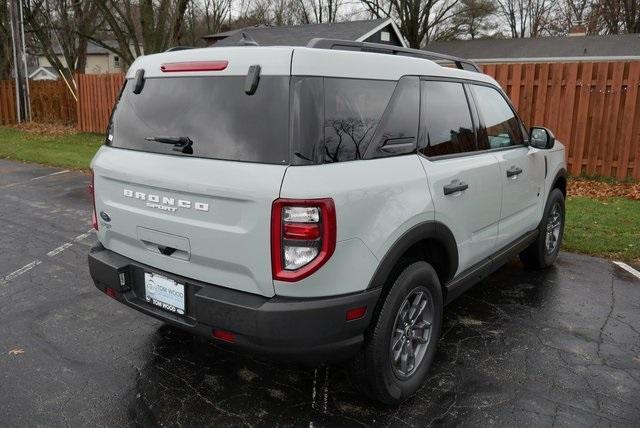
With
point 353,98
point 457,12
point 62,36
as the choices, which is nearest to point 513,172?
point 353,98

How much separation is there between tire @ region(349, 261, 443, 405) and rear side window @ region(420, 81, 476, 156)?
2.50ft

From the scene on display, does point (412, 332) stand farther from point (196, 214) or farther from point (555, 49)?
point (555, 49)

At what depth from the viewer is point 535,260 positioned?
17.0 feet

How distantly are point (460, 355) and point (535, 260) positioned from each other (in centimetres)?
204

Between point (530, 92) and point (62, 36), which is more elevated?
point (62, 36)

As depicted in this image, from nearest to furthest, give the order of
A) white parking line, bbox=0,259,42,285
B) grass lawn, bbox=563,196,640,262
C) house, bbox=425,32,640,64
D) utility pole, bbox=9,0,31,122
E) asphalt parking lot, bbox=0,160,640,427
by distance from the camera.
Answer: asphalt parking lot, bbox=0,160,640,427 < white parking line, bbox=0,259,42,285 < grass lawn, bbox=563,196,640,262 < utility pole, bbox=9,0,31,122 < house, bbox=425,32,640,64

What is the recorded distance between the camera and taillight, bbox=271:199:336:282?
2.34 meters

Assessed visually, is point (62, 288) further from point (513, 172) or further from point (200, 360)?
point (513, 172)

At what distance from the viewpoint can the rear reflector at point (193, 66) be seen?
2.70m

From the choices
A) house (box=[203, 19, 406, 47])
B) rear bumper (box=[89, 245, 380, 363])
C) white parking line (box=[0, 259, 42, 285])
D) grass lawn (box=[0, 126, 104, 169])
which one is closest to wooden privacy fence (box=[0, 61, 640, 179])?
rear bumper (box=[89, 245, 380, 363])

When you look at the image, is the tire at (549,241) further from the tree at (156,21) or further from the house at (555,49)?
the house at (555,49)

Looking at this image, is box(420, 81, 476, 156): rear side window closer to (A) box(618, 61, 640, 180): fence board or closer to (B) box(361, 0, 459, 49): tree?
(A) box(618, 61, 640, 180): fence board

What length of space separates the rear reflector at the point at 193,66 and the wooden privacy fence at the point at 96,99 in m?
15.7

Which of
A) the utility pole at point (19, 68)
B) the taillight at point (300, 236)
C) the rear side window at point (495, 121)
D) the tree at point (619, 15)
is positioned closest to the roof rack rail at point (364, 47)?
the rear side window at point (495, 121)
